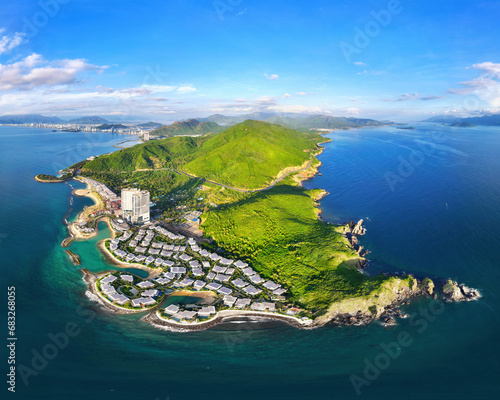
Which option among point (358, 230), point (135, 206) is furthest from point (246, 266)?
point (135, 206)

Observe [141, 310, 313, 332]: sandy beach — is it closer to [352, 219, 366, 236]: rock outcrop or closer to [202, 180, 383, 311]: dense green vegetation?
[202, 180, 383, 311]: dense green vegetation

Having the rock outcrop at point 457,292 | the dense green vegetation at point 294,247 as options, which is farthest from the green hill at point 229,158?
the rock outcrop at point 457,292

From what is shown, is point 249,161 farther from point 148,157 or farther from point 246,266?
point 246,266

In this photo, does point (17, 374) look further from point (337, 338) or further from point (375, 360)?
point (375, 360)

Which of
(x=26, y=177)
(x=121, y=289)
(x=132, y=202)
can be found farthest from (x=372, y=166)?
(x=26, y=177)

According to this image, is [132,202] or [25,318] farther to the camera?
[132,202]
